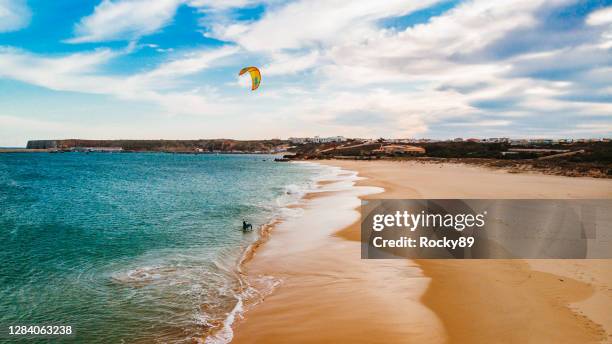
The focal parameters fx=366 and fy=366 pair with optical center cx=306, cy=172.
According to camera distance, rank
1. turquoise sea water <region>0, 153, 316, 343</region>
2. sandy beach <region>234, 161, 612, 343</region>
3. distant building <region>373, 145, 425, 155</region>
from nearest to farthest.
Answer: sandy beach <region>234, 161, 612, 343</region>
turquoise sea water <region>0, 153, 316, 343</region>
distant building <region>373, 145, 425, 155</region>

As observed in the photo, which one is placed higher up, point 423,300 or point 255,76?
point 255,76

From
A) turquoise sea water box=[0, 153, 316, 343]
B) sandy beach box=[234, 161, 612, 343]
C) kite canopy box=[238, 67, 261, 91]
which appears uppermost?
kite canopy box=[238, 67, 261, 91]

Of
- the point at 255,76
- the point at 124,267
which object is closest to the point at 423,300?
the point at 124,267

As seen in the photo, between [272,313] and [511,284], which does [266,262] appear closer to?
[272,313]

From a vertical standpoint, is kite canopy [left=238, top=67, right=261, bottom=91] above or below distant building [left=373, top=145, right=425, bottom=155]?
above

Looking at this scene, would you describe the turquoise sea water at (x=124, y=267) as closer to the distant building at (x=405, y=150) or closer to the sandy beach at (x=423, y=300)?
the sandy beach at (x=423, y=300)

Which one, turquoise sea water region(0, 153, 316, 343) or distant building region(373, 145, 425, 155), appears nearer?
turquoise sea water region(0, 153, 316, 343)

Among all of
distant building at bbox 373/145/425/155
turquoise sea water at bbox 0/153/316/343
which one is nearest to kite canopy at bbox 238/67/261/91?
turquoise sea water at bbox 0/153/316/343

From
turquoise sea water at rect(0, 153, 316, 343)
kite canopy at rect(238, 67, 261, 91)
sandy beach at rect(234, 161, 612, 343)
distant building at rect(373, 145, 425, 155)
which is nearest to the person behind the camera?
sandy beach at rect(234, 161, 612, 343)

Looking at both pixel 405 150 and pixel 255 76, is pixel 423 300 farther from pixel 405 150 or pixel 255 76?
pixel 405 150

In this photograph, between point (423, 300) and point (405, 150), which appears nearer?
point (423, 300)

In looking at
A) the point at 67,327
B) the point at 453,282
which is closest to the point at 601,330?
the point at 453,282

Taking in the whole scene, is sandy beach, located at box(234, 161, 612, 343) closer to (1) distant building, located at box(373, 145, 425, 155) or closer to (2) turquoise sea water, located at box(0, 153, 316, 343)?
(2) turquoise sea water, located at box(0, 153, 316, 343)

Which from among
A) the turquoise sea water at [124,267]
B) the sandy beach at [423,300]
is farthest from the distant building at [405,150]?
the sandy beach at [423,300]
